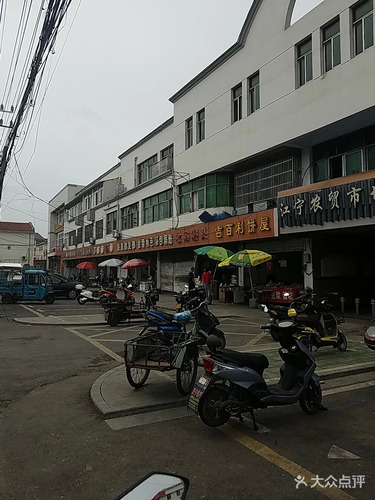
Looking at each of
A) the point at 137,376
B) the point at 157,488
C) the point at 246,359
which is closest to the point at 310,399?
the point at 246,359

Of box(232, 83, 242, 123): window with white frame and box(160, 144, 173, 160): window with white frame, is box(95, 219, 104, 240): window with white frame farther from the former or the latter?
box(232, 83, 242, 123): window with white frame

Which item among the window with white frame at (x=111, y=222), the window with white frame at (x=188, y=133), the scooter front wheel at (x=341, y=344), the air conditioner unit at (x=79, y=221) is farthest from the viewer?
the air conditioner unit at (x=79, y=221)

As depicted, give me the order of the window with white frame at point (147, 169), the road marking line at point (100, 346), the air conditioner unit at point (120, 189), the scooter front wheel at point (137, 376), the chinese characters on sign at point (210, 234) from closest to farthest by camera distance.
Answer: the scooter front wheel at point (137, 376)
the road marking line at point (100, 346)
the chinese characters on sign at point (210, 234)
the window with white frame at point (147, 169)
the air conditioner unit at point (120, 189)

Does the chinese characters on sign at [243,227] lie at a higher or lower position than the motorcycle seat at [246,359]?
higher

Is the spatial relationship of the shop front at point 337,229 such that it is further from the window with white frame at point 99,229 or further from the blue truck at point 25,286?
the window with white frame at point 99,229

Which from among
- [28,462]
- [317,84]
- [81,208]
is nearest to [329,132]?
[317,84]

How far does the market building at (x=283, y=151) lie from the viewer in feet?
45.0

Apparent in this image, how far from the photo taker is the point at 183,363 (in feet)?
18.5

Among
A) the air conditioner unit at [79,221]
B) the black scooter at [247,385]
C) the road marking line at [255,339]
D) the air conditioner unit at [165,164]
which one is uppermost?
the air conditioner unit at [165,164]

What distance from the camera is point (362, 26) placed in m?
13.5

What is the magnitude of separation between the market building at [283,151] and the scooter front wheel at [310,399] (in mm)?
8762

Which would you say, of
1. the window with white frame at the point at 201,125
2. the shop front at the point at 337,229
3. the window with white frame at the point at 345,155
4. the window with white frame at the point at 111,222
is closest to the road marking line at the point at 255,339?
the shop front at the point at 337,229

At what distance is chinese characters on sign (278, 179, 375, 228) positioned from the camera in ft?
40.5

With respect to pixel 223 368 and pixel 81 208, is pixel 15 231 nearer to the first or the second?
pixel 81 208
